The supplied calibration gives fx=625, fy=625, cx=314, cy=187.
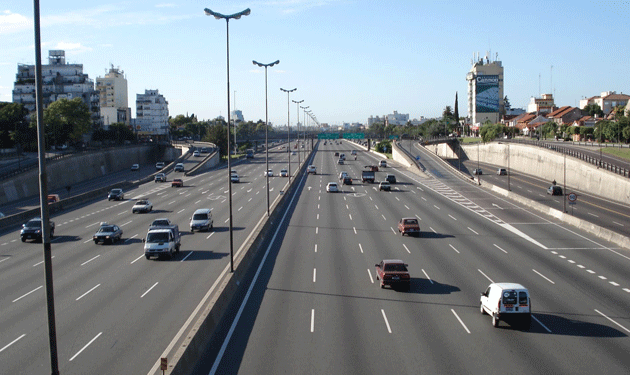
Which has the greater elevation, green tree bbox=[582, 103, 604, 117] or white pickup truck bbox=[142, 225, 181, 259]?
green tree bbox=[582, 103, 604, 117]

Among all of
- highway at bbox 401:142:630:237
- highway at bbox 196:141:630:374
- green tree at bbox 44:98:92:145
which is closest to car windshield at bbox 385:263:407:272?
highway at bbox 196:141:630:374

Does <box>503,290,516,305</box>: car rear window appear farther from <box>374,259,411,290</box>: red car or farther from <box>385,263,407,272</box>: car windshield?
<box>385,263,407,272</box>: car windshield

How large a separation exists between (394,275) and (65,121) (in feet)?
325

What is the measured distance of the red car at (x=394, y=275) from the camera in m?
25.6

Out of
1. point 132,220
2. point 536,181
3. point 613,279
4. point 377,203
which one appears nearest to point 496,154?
point 536,181

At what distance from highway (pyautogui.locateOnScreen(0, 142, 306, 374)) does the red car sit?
7217 millimetres

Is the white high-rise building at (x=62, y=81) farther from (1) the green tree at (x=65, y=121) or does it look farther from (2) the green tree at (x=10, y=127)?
(2) the green tree at (x=10, y=127)

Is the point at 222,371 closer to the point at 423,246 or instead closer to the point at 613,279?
the point at 613,279

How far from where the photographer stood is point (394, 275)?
84.1ft

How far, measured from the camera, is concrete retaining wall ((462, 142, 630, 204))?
63.3m

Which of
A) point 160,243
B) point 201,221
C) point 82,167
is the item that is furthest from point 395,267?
point 82,167

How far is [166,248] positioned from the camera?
32.3 m

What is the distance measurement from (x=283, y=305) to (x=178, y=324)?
4.44 meters

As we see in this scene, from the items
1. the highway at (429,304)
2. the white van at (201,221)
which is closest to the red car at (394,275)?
the highway at (429,304)
